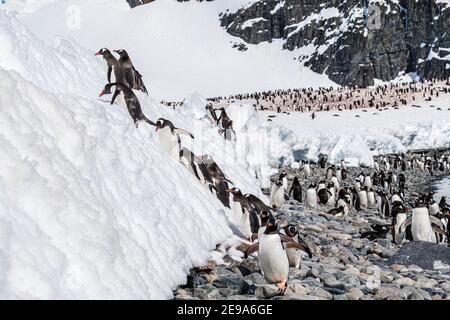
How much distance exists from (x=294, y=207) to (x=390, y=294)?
8683 millimetres

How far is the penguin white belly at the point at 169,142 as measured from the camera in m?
7.95

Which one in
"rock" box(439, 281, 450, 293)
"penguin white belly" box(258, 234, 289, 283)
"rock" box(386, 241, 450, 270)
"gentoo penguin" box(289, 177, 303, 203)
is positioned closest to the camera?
"penguin white belly" box(258, 234, 289, 283)

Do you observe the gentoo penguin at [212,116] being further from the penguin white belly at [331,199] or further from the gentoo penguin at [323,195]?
the penguin white belly at [331,199]

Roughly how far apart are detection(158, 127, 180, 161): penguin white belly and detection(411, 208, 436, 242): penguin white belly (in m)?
4.50

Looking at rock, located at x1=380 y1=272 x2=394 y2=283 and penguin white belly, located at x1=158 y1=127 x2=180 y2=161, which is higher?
penguin white belly, located at x1=158 y1=127 x2=180 y2=161

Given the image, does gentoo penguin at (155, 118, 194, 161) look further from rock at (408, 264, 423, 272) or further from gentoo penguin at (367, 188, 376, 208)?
gentoo penguin at (367, 188, 376, 208)

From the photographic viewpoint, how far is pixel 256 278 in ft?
17.9

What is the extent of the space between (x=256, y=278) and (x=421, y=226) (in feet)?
16.5

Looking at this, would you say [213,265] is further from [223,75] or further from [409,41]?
[409,41]

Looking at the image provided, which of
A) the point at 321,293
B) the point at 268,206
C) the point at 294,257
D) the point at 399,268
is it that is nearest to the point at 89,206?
the point at 321,293

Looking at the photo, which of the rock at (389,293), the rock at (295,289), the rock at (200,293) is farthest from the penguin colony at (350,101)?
the rock at (200,293)

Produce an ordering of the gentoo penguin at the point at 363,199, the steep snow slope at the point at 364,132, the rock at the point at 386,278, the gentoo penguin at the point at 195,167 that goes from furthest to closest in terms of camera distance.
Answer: the steep snow slope at the point at 364,132 < the gentoo penguin at the point at 363,199 < the gentoo penguin at the point at 195,167 < the rock at the point at 386,278

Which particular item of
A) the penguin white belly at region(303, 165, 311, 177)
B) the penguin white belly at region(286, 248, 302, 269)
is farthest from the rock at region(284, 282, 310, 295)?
the penguin white belly at region(303, 165, 311, 177)

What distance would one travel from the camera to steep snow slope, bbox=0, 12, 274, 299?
11.5 feet
